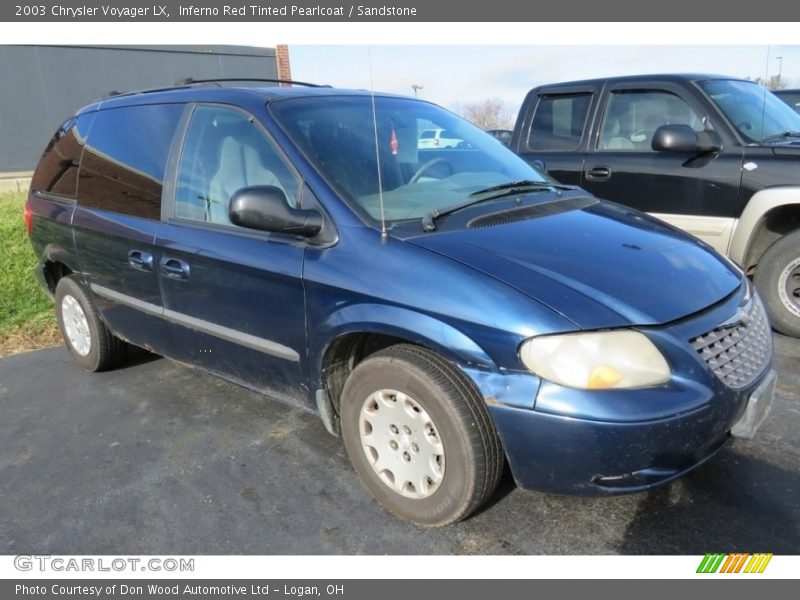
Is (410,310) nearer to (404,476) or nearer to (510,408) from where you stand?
(510,408)

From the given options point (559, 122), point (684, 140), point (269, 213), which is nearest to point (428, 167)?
point (269, 213)

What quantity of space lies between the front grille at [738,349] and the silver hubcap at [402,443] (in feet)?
3.48

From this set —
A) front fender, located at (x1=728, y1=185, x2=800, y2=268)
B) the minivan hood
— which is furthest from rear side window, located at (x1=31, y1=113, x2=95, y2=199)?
front fender, located at (x1=728, y1=185, x2=800, y2=268)

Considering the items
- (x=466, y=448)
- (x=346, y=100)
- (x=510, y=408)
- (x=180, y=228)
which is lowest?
(x=466, y=448)

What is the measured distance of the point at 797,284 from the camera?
4.38 meters

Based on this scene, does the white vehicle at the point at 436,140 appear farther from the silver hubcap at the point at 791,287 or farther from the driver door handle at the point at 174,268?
the silver hubcap at the point at 791,287

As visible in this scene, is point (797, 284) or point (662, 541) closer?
point (662, 541)

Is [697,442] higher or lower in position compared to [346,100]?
lower

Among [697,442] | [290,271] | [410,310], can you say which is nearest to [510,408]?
[410,310]

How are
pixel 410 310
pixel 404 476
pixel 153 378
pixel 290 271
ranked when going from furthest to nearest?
pixel 153 378
pixel 290 271
pixel 404 476
pixel 410 310

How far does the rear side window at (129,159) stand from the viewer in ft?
11.3

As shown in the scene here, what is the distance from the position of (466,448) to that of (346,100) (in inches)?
78.8

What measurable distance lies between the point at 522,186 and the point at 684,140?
201 cm

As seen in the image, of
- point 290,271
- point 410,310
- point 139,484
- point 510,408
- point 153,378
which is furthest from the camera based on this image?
point 153,378
